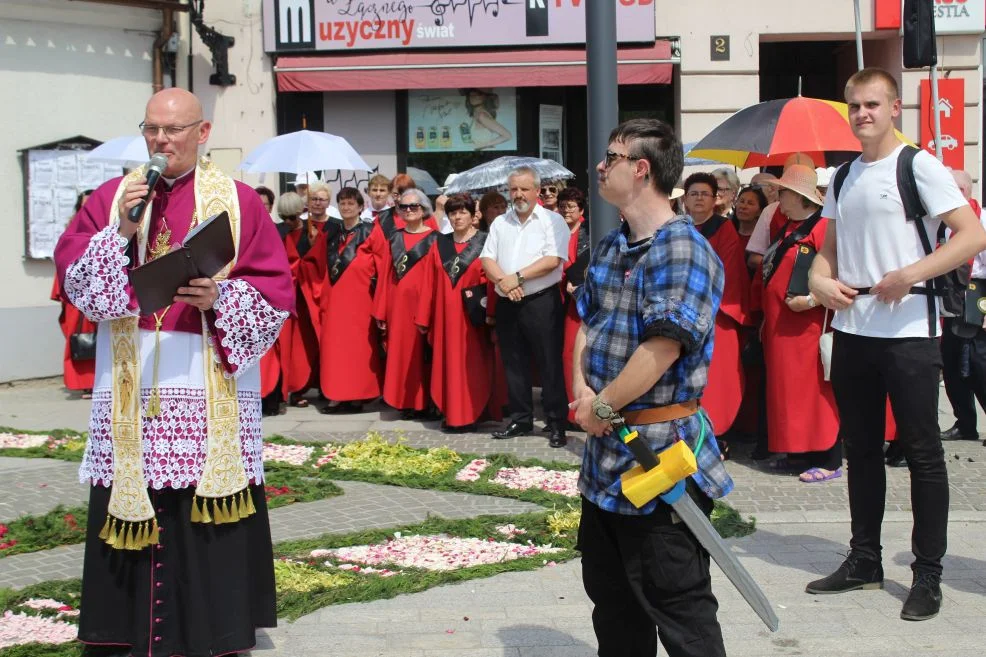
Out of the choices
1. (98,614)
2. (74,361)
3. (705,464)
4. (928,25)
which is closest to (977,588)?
(705,464)

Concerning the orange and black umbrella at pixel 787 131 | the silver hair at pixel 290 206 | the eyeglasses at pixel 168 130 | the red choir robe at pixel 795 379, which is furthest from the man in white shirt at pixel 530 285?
the eyeglasses at pixel 168 130

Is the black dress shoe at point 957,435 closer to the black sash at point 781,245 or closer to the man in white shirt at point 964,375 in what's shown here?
the man in white shirt at point 964,375

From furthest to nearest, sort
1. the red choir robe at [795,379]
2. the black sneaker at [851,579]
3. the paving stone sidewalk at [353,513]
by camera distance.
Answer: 1. the red choir robe at [795,379]
2. the paving stone sidewalk at [353,513]
3. the black sneaker at [851,579]

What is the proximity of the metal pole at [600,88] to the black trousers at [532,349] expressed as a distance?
1.44 meters

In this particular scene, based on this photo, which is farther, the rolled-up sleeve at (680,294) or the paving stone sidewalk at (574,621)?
the paving stone sidewalk at (574,621)

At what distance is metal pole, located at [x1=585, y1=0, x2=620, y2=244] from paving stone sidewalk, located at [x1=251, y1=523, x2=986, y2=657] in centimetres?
252

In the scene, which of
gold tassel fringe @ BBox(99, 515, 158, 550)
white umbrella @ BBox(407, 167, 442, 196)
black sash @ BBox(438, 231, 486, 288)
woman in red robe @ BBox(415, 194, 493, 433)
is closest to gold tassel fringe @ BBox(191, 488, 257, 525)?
gold tassel fringe @ BBox(99, 515, 158, 550)

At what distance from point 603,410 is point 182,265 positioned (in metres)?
1.49

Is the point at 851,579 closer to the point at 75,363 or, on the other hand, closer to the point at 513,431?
the point at 513,431

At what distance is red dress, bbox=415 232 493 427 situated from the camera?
9172mm

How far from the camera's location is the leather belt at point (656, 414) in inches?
132

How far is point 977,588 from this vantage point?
16.8 ft

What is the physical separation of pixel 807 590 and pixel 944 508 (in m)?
0.68

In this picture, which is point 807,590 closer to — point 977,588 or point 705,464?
point 977,588
